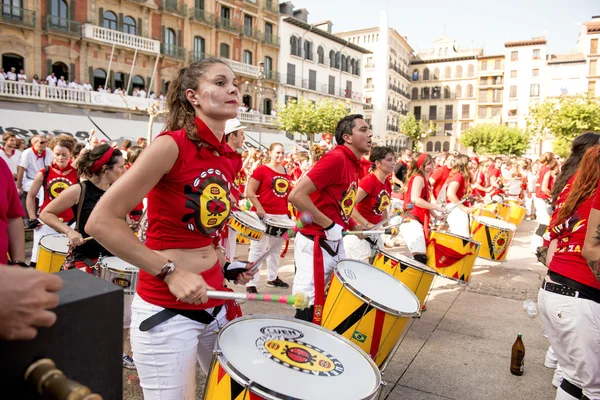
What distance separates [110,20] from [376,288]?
2922 centimetres

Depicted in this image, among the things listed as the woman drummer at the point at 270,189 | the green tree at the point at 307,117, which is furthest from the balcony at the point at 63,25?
the woman drummer at the point at 270,189

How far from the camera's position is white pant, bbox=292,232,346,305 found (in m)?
3.80

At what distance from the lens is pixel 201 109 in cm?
221

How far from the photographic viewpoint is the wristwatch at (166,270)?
6.10ft

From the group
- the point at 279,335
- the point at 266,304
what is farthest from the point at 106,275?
the point at 266,304

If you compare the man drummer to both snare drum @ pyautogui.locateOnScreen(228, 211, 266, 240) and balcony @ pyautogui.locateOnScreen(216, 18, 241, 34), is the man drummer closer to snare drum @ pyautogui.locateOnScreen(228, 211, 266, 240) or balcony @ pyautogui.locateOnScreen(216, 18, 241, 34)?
snare drum @ pyautogui.locateOnScreen(228, 211, 266, 240)

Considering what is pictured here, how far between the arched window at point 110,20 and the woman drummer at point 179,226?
2907cm

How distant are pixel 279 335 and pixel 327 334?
288 millimetres

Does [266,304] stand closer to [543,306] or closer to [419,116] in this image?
[543,306]

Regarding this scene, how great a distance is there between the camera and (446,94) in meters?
72.5

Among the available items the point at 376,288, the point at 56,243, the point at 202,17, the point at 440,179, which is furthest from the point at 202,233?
the point at 202,17

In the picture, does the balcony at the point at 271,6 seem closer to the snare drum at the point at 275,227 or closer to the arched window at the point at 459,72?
the snare drum at the point at 275,227

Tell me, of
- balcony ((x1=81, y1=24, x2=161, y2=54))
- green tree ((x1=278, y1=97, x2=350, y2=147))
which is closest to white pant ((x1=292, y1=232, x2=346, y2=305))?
balcony ((x1=81, y1=24, x2=161, y2=54))

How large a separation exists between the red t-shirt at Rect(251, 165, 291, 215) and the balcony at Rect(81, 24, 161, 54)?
23.4 meters
